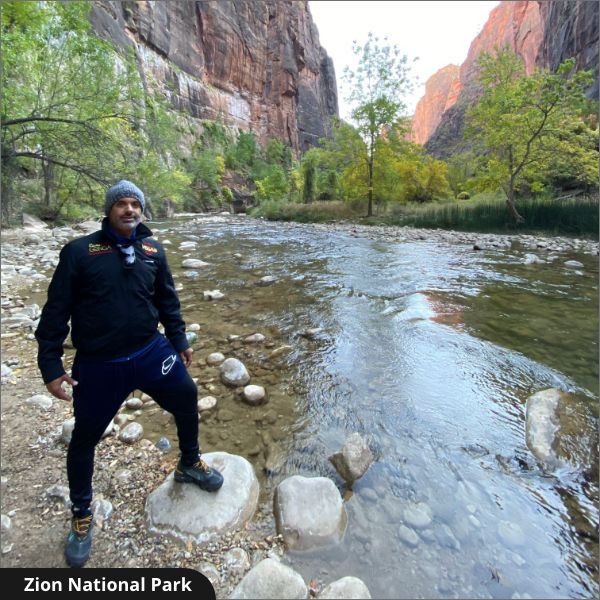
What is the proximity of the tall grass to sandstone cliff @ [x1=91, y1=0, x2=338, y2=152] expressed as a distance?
33.5m

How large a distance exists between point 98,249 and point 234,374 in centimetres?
190

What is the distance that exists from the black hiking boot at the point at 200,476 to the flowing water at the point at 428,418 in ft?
1.19

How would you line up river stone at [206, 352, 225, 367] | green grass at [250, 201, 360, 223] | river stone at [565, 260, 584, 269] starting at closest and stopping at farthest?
river stone at [206, 352, 225, 367]
river stone at [565, 260, 584, 269]
green grass at [250, 201, 360, 223]

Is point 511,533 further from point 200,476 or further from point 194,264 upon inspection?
point 194,264

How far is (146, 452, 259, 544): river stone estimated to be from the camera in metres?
1.65

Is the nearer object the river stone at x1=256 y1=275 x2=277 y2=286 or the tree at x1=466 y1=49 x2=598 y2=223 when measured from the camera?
the river stone at x1=256 y1=275 x2=277 y2=286

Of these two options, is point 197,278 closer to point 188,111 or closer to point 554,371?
point 554,371

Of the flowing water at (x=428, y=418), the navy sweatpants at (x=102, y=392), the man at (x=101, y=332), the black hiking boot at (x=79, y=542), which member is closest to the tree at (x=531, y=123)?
the flowing water at (x=428, y=418)

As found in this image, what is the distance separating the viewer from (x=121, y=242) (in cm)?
157

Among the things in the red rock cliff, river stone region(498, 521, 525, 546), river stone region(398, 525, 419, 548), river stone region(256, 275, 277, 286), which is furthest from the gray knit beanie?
the red rock cliff

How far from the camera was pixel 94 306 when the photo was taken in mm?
1496

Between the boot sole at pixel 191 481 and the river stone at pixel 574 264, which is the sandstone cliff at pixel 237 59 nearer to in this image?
the river stone at pixel 574 264

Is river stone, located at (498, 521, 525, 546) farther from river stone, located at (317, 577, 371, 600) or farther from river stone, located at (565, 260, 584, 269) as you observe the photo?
river stone, located at (565, 260, 584, 269)

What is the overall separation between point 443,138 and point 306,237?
6186 centimetres
